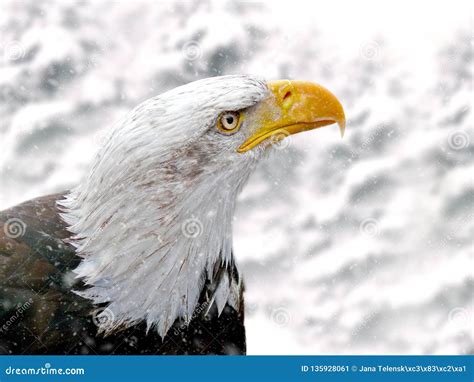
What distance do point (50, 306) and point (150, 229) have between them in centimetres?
60

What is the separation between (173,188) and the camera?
2736 millimetres

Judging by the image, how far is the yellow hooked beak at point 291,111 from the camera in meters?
2.96

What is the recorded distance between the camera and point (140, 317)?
290 cm

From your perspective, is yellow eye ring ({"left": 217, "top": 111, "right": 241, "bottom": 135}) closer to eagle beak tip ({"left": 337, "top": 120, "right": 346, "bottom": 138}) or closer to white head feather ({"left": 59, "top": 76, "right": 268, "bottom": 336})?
white head feather ({"left": 59, "top": 76, "right": 268, "bottom": 336})

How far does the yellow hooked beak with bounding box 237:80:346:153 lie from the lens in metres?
2.96

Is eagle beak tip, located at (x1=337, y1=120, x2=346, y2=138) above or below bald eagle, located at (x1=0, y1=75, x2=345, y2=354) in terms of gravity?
above

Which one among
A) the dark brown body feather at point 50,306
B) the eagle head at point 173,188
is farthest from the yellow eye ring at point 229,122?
the dark brown body feather at point 50,306

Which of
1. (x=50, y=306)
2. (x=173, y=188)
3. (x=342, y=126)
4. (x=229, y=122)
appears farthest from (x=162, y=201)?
(x=342, y=126)

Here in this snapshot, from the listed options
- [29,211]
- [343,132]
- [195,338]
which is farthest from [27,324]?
[343,132]

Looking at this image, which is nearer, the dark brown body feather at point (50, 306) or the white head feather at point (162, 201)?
the white head feather at point (162, 201)

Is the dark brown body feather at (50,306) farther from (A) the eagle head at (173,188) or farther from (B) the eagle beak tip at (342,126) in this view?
(B) the eagle beak tip at (342,126)

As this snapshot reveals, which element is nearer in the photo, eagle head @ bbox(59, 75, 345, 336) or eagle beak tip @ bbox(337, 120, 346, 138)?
eagle head @ bbox(59, 75, 345, 336)

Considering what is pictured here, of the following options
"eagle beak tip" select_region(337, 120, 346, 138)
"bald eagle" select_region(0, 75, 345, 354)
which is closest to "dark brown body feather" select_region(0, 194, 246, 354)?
"bald eagle" select_region(0, 75, 345, 354)

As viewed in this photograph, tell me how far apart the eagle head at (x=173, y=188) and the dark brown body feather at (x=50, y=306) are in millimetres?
61
